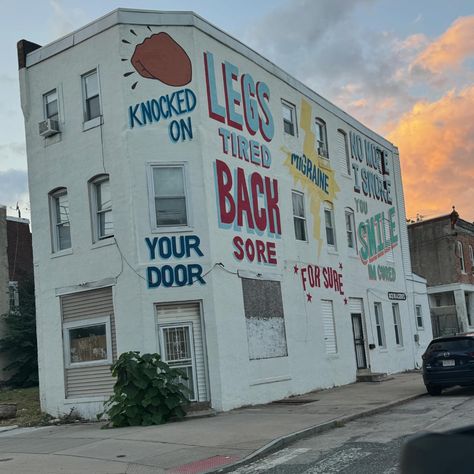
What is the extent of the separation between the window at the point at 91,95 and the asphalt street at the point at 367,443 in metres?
10.1

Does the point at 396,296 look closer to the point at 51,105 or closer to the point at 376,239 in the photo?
the point at 376,239

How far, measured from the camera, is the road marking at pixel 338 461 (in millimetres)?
8412

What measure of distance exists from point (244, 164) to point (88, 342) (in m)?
6.23

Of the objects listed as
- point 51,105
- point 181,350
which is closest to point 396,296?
point 181,350

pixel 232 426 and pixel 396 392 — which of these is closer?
pixel 232 426

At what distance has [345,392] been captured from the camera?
60.5ft

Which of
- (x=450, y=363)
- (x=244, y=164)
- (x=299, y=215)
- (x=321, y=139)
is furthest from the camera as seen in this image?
(x=321, y=139)

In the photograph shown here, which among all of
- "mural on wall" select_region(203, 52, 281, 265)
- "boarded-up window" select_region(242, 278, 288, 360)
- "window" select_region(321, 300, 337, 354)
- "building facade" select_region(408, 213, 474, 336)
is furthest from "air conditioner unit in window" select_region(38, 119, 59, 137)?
"building facade" select_region(408, 213, 474, 336)

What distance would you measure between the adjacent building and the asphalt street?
62.7 ft

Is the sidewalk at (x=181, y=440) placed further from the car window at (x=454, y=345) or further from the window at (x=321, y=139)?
the window at (x=321, y=139)

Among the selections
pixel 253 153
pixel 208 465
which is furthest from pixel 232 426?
pixel 253 153

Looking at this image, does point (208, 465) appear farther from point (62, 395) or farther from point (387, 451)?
point (62, 395)

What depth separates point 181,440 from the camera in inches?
442

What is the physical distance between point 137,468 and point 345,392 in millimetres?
10338
